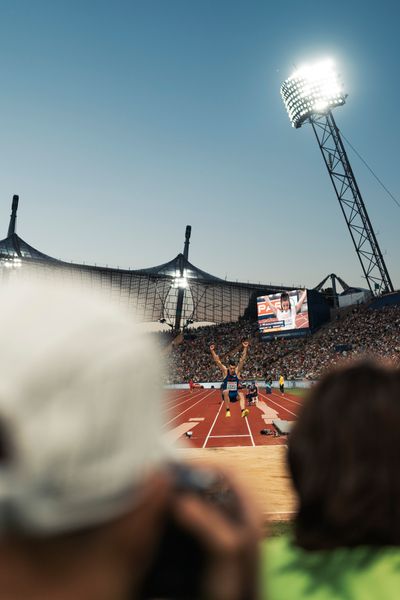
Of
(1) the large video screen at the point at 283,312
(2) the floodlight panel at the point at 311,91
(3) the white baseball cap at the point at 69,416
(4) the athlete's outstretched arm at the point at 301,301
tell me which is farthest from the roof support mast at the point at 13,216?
(3) the white baseball cap at the point at 69,416

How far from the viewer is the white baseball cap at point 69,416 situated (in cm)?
47

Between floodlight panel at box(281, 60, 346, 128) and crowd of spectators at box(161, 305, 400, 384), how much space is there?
24.9m

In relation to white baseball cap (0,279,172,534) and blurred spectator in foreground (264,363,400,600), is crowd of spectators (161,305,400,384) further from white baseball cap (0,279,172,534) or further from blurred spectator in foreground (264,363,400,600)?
white baseball cap (0,279,172,534)

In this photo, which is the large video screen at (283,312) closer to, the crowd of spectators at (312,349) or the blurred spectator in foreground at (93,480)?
the crowd of spectators at (312,349)

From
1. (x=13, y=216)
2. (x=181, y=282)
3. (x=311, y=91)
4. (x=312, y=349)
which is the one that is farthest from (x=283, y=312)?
(x=13, y=216)

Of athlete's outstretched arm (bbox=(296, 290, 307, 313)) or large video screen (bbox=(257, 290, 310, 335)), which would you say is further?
large video screen (bbox=(257, 290, 310, 335))

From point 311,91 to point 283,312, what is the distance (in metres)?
26.0

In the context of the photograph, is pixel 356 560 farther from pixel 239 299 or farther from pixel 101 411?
pixel 239 299

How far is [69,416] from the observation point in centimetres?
49

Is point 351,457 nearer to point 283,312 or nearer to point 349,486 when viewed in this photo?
point 349,486

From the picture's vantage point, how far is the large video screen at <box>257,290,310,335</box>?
4778cm

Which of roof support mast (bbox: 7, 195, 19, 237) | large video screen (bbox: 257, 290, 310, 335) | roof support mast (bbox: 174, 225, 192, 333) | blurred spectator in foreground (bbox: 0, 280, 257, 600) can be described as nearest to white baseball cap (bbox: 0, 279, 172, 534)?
blurred spectator in foreground (bbox: 0, 280, 257, 600)

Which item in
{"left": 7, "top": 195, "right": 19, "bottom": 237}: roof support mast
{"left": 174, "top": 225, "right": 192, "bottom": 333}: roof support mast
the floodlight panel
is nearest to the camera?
the floodlight panel

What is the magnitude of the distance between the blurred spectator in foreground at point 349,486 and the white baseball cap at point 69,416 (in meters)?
0.70
